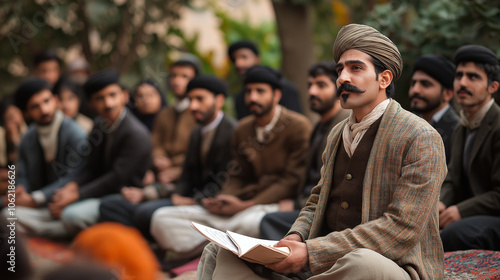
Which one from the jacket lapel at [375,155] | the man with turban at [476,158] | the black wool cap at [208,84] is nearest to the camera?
the jacket lapel at [375,155]

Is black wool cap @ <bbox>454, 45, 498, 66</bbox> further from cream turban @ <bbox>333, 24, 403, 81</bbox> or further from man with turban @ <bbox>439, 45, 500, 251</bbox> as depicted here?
cream turban @ <bbox>333, 24, 403, 81</bbox>

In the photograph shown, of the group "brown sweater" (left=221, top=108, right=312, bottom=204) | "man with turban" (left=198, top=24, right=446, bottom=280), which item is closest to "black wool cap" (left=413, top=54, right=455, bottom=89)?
"brown sweater" (left=221, top=108, right=312, bottom=204)

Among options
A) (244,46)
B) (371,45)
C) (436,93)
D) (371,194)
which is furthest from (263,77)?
(371,194)

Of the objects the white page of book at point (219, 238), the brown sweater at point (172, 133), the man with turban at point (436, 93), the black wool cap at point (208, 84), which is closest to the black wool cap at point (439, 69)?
the man with turban at point (436, 93)

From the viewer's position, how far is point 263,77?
595 centimetres

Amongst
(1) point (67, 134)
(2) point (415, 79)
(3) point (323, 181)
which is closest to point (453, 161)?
(2) point (415, 79)

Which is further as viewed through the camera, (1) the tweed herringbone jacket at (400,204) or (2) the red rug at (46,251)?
(2) the red rug at (46,251)

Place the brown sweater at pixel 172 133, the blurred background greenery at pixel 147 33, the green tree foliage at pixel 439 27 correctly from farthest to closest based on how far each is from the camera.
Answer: the blurred background greenery at pixel 147 33 → the brown sweater at pixel 172 133 → the green tree foliage at pixel 439 27

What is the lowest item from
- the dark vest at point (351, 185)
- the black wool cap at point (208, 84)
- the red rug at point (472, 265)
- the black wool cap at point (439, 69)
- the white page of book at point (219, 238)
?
the white page of book at point (219, 238)

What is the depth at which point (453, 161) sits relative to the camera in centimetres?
468

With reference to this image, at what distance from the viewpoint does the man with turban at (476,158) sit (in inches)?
168

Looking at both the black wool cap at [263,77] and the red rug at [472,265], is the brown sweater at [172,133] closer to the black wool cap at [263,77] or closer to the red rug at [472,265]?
the black wool cap at [263,77]

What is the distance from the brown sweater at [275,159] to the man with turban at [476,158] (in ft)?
4.88

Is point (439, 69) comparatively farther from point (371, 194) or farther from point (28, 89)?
point (28, 89)
